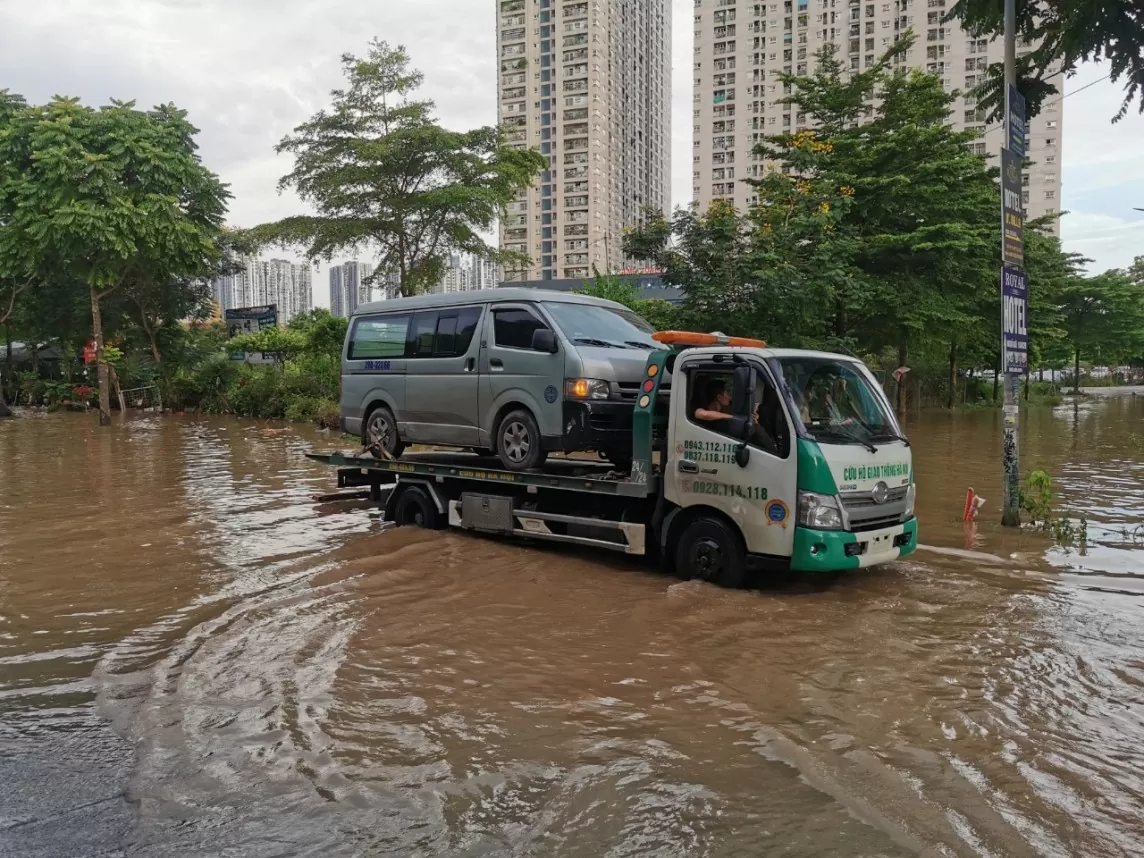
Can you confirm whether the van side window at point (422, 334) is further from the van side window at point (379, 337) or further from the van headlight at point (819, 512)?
the van headlight at point (819, 512)

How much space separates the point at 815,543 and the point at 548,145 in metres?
119

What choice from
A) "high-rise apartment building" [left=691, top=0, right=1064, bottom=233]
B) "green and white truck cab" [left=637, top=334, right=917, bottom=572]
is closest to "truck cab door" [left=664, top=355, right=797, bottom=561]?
"green and white truck cab" [left=637, top=334, right=917, bottom=572]

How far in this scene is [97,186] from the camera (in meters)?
25.6

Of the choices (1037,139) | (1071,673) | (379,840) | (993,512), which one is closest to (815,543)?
(1071,673)

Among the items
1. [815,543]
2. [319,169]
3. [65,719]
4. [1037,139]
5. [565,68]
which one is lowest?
→ [65,719]

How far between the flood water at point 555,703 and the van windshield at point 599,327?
225 centimetres

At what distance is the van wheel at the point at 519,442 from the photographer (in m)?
8.94

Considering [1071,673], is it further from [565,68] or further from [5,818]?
[565,68]

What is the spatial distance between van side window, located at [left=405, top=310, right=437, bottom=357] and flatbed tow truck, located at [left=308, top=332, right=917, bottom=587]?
2.19 m

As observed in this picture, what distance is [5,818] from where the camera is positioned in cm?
396

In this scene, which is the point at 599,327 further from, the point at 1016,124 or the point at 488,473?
the point at 1016,124

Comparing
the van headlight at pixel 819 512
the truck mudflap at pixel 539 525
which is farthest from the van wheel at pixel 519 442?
the van headlight at pixel 819 512

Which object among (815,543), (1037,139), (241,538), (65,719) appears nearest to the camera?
(65,719)

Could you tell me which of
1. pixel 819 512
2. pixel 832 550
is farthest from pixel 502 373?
pixel 832 550
